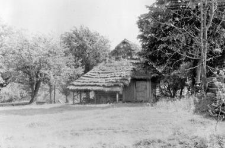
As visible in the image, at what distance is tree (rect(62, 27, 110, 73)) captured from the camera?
46.2m

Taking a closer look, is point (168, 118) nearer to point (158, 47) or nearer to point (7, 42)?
point (158, 47)

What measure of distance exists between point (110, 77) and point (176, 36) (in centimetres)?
1088

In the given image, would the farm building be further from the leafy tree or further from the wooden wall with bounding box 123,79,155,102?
the leafy tree

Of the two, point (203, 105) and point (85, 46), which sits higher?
point (85, 46)

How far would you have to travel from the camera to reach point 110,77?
1160 inches

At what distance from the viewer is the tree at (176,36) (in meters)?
20.0

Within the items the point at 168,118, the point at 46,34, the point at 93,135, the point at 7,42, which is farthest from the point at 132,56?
the point at 93,135

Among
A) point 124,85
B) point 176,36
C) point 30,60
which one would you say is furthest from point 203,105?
point 30,60

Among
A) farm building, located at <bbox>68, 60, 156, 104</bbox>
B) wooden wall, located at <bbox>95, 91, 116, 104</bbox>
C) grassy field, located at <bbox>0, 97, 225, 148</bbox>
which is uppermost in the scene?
farm building, located at <bbox>68, 60, 156, 104</bbox>

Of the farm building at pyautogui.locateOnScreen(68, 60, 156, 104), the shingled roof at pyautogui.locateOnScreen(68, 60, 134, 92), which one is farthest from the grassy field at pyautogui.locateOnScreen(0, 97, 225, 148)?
the farm building at pyautogui.locateOnScreen(68, 60, 156, 104)

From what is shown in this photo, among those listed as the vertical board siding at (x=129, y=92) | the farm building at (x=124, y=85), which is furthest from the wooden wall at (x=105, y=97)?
the vertical board siding at (x=129, y=92)

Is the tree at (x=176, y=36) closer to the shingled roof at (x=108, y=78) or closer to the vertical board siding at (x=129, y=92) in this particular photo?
the shingled roof at (x=108, y=78)

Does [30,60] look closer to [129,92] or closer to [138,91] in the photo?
[129,92]

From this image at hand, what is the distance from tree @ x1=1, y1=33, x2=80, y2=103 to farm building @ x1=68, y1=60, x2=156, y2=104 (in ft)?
22.9
